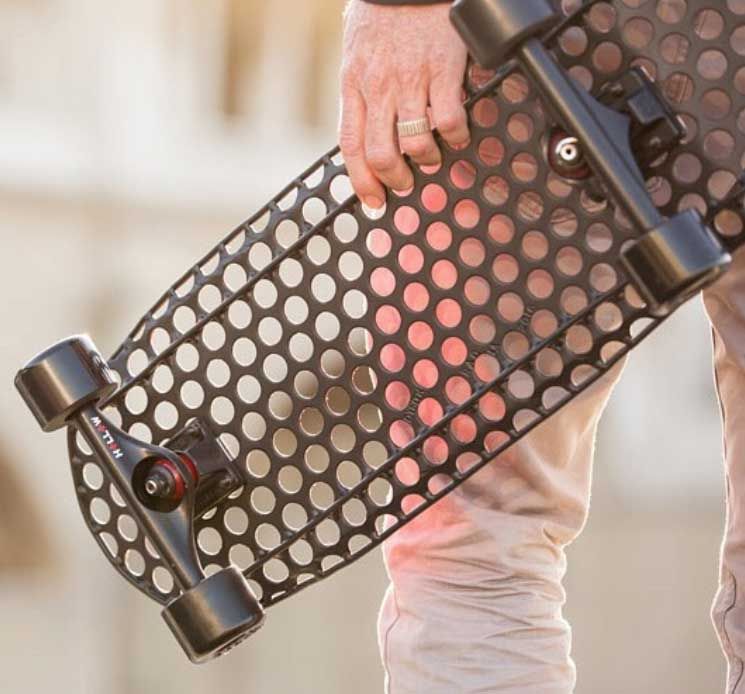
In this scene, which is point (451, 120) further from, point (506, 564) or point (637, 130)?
point (506, 564)

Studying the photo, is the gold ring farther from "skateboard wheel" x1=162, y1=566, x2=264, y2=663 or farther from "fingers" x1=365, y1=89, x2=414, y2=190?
"skateboard wheel" x1=162, y1=566, x2=264, y2=663

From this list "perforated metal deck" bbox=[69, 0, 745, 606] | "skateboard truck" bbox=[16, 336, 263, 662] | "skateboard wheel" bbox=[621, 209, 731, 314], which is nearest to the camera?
"skateboard wheel" bbox=[621, 209, 731, 314]

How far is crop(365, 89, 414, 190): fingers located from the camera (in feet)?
4.14

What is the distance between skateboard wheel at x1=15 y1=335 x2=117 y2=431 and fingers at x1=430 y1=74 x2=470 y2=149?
40 cm

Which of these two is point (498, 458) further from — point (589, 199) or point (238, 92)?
point (238, 92)

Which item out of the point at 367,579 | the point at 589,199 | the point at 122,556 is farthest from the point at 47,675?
the point at 589,199

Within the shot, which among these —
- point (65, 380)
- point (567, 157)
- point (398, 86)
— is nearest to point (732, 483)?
point (567, 157)

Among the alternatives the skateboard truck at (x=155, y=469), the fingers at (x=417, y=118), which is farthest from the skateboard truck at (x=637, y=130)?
the skateboard truck at (x=155, y=469)

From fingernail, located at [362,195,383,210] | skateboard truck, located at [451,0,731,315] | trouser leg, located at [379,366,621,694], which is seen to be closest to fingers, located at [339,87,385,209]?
fingernail, located at [362,195,383,210]

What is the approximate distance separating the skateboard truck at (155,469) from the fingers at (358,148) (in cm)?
28

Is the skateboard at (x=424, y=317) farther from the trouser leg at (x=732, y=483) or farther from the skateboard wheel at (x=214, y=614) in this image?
the trouser leg at (x=732, y=483)

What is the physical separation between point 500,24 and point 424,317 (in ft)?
0.88

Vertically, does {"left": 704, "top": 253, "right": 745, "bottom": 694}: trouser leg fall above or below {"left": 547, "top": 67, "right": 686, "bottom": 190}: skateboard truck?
below

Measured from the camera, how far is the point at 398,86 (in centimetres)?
125
